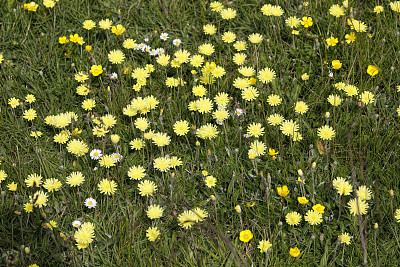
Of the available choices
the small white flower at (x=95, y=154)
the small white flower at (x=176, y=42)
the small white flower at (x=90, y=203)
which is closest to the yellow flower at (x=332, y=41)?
the small white flower at (x=176, y=42)

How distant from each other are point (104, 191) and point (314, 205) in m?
1.39

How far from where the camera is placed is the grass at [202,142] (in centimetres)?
266

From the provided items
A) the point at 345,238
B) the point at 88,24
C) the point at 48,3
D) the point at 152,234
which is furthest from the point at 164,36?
the point at 345,238

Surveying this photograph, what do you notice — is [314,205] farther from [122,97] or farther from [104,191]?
[122,97]

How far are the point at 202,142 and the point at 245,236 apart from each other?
32.7 inches

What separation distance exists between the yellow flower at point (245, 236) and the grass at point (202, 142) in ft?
0.23

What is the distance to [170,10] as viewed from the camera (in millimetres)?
3977

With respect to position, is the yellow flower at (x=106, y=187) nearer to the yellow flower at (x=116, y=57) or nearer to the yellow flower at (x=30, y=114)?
the yellow flower at (x=30, y=114)

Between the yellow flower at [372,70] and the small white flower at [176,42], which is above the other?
the small white flower at [176,42]

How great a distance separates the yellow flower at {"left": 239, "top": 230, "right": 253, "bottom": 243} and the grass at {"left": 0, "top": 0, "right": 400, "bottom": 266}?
0.07 metres

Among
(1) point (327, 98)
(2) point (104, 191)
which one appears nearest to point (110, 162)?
(2) point (104, 191)

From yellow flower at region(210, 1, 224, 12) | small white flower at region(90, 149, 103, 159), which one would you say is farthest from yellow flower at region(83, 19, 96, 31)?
small white flower at region(90, 149, 103, 159)

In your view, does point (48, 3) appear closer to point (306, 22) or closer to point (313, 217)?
point (306, 22)

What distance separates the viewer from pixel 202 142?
125 inches
